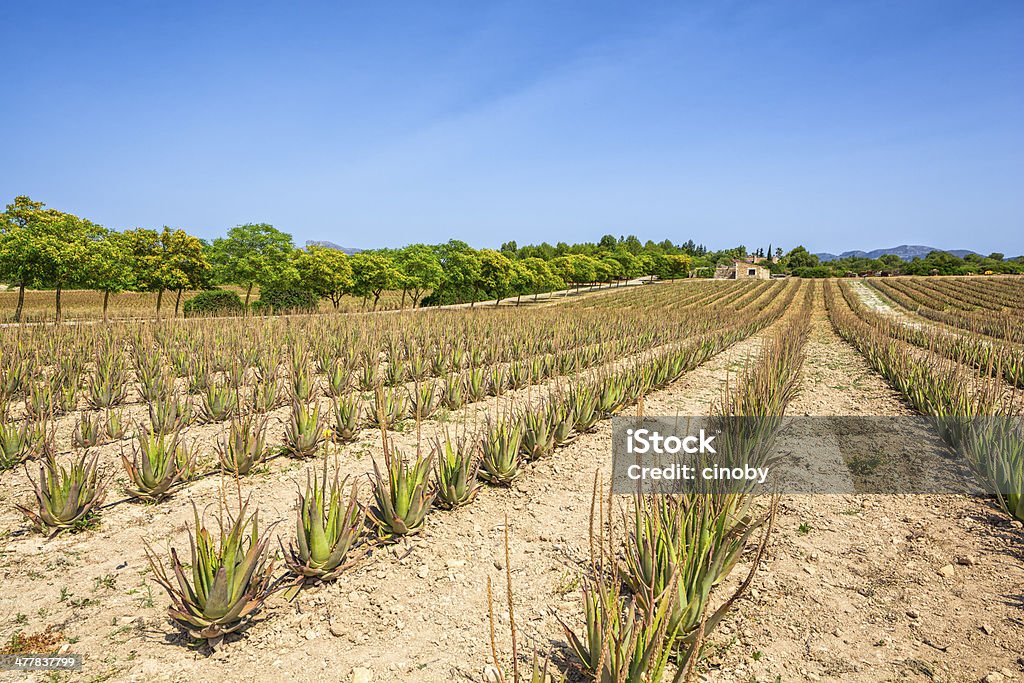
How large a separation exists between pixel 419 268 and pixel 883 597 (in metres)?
32.7

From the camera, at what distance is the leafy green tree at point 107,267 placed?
20906 mm

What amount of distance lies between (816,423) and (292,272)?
30122mm

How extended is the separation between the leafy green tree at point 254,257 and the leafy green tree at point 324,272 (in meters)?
0.92

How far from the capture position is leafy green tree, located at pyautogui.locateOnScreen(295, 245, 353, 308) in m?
31.1

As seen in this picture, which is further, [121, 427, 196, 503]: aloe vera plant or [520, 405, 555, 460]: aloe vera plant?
[520, 405, 555, 460]: aloe vera plant

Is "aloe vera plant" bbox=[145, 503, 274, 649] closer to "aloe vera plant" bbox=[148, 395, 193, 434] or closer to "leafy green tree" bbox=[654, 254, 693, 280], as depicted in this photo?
→ "aloe vera plant" bbox=[148, 395, 193, 434]

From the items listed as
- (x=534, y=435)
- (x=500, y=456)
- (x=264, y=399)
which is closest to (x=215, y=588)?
(x=500, y=456)

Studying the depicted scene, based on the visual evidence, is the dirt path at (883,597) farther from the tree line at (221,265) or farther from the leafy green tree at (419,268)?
the leafy green tree at (419,268)

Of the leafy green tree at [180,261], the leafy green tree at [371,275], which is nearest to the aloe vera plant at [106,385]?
the leafy green tree at [180,261]

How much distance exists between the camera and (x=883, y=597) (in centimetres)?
304

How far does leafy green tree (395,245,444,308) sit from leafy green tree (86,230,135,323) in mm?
15045

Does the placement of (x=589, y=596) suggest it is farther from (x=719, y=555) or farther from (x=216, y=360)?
(x=216, y=360)

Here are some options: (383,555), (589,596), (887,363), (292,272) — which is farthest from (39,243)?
(887,363)

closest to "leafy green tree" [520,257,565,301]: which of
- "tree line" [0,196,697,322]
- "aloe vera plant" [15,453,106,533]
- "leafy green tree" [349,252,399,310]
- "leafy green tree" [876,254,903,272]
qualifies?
"tree line" [0,196,697,322]
